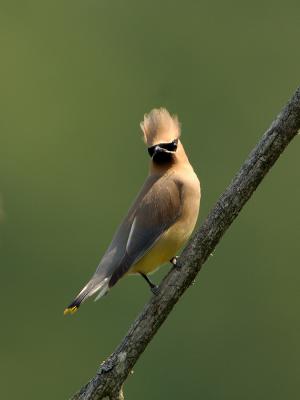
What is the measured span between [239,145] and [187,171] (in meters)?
5.16

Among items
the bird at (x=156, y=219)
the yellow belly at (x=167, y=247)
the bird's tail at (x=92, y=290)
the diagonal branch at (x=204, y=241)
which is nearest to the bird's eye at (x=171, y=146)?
the bird at (x=156, y=219)

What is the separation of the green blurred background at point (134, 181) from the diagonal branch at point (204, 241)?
4.45 meters

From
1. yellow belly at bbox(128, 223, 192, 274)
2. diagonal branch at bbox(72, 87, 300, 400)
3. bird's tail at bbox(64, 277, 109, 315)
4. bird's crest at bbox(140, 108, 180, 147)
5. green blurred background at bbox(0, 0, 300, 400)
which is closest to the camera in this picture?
diagonal branch at bbox(72, 87, 300, 400)

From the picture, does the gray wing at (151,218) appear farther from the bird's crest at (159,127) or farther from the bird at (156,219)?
the bird's crest at (159,127)

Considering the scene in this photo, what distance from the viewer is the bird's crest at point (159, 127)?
19.5 feet

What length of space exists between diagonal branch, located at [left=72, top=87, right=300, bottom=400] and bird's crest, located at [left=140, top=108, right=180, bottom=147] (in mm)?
1362

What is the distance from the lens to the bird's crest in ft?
19.5

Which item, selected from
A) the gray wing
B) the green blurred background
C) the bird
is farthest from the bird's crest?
the green blurred background

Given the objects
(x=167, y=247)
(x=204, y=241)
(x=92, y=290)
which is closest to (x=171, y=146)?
(x=167, y=247)

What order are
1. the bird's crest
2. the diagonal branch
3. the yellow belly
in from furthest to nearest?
the bird's crest → the yellow belly → the diagonal branch

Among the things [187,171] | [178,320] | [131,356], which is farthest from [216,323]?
[131,356]

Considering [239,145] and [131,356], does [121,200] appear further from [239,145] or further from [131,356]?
[131,356]

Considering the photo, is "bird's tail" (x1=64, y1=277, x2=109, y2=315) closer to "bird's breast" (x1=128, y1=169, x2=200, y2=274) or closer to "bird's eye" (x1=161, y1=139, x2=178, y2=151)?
"bird's breast" (x1=128, y1=169, x2=200, y2=274)

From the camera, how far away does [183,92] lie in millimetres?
12102
